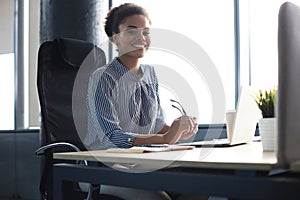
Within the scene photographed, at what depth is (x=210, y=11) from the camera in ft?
12.2

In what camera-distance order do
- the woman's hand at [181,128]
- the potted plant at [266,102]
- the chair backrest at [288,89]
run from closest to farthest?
the chair backrest at [288,89] → the potted plant at [266,102] → the woman's hand at [181,128]

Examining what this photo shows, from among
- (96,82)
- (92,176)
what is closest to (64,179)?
(92,176)

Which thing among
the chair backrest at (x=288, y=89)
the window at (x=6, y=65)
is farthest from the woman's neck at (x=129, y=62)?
the window at (x=6, y=65)

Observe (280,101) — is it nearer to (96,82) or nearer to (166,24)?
(96,82)

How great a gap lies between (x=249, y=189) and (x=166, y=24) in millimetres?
3042

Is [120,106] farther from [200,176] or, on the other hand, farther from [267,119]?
[200,176]

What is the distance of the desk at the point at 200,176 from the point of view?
984mm

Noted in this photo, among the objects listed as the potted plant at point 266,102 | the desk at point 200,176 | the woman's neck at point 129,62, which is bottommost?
the desk at point 200,176

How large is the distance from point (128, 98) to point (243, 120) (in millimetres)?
550

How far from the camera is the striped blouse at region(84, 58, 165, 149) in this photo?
177cm

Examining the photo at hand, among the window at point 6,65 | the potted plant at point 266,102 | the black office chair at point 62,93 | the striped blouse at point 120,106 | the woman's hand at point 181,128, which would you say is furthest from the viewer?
the window at point 6,65

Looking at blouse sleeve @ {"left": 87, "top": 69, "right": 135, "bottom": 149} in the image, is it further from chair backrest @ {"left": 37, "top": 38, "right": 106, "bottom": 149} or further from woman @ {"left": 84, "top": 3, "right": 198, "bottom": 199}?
chair backrest @ {"left": 37, "top": 38, "right": 106, "bottom": 149}

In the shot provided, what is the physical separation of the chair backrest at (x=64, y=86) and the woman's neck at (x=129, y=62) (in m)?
0.29

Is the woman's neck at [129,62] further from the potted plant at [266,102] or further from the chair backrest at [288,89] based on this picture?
the chair backrest at [288,89]
